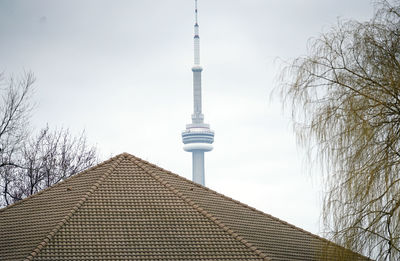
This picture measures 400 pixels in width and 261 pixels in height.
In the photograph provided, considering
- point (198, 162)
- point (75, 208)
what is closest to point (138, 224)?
point (75, 208)

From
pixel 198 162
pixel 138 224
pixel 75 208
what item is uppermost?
pixel 198 162

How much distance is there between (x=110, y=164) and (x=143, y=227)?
4.25m

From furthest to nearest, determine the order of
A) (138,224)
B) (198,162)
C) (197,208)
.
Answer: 1. (198,162)
2. (197,208)
3. (138,224)

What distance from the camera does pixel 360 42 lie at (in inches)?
572

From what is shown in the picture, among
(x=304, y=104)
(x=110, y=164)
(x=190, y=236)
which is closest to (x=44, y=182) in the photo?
(x=110, y=164)

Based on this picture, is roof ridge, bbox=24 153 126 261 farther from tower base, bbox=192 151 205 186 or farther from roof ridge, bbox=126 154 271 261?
tower base, bbox=192 151 205 186

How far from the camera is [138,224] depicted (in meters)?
19.9

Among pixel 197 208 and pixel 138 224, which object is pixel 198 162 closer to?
pixel 197 208

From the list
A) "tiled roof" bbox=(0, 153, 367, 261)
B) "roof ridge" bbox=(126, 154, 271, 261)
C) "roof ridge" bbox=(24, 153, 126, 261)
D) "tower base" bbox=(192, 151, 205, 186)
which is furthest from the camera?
"tower base" bbox=(192, 151, 205, 186)

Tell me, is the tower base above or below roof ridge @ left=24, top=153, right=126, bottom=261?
above

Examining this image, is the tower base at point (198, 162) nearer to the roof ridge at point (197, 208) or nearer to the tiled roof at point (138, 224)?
the tiled roof at point (138, 224)

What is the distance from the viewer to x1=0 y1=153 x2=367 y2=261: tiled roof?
18719 millimetres

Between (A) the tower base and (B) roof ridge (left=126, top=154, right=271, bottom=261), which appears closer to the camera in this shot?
(B) roof ridge (left=126, top=154, right=271, bottom=261)

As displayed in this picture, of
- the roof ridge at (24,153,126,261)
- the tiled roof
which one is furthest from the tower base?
the roof ridge at (24,153,126,261)
